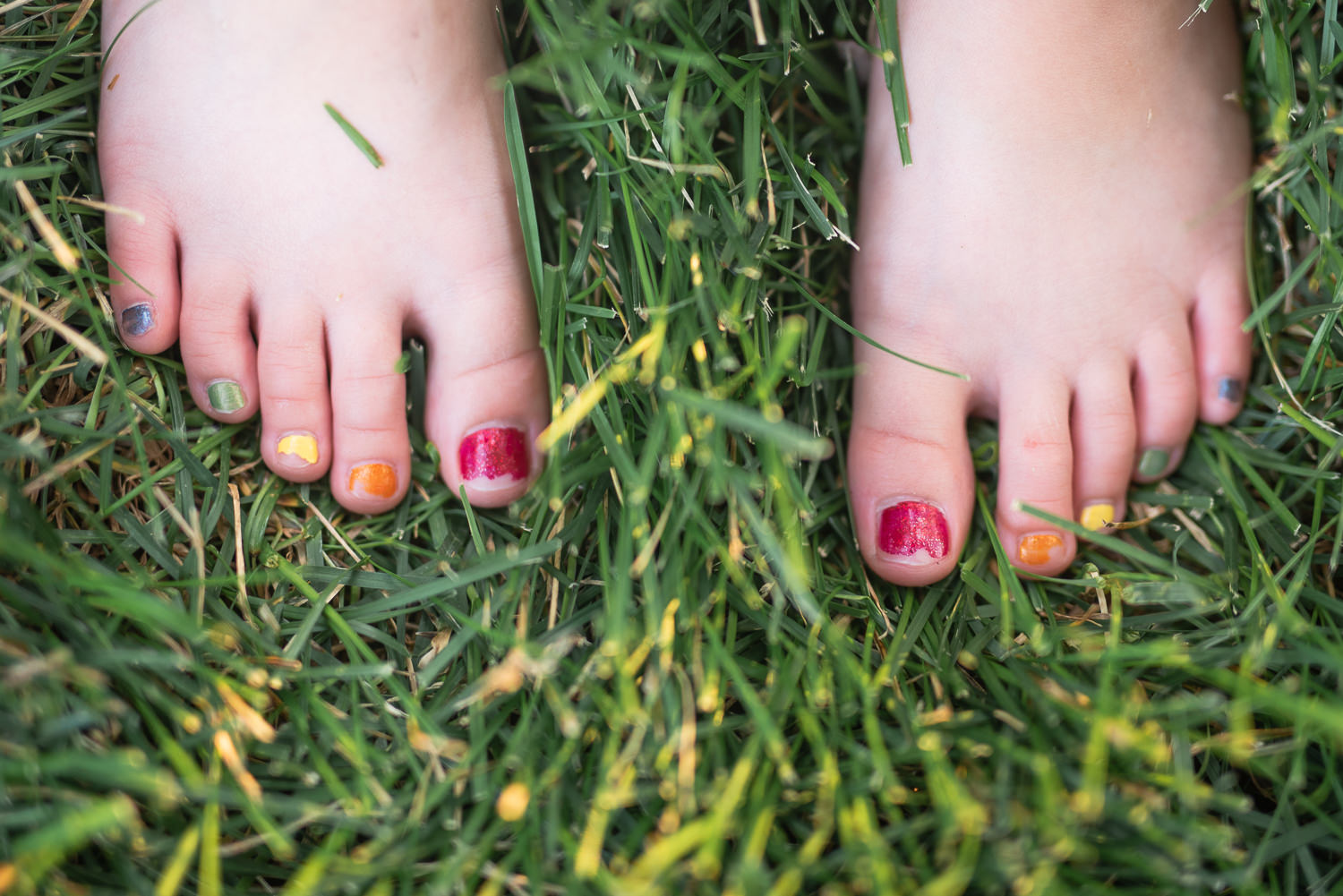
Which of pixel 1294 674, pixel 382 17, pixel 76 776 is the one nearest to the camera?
pixel 76 776

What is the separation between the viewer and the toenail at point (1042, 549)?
0.82m

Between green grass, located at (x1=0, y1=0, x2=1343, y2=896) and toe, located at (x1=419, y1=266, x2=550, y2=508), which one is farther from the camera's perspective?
toe, located at (x1=419, y1=266, x2=550, y2=508)

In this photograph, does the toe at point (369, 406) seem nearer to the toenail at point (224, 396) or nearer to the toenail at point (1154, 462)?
the toenail at point (224, 396)

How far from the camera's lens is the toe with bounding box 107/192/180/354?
31.9 inches

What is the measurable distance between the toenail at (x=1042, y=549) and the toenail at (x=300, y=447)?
667 millimetres

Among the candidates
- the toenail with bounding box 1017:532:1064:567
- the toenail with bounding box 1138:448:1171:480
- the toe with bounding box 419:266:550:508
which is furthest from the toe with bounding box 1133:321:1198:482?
the toe with bounding box 419:266:550:508

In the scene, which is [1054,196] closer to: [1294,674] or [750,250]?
[750,250]

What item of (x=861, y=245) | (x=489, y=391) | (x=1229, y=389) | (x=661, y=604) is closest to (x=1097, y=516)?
(x=1229, y=389)

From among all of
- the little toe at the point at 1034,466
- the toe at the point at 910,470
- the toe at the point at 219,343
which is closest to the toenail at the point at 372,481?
the toe at the point at 219,343

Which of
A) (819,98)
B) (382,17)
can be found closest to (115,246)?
(382,17)

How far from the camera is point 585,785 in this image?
25.5 inches

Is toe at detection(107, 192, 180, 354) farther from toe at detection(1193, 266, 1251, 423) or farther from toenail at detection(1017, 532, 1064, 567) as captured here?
toe at detection(1193, 266, 1251, 423)

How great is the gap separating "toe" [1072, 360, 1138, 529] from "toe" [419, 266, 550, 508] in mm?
534

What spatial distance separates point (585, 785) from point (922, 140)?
2.15 ft
